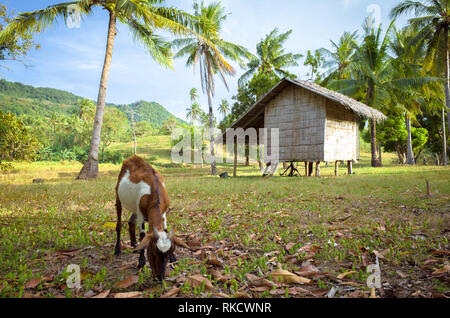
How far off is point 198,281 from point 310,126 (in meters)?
14.5

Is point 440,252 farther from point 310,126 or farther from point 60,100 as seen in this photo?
point 60,100

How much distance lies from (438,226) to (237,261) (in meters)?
3.82

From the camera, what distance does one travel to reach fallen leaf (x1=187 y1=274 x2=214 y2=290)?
116 inches

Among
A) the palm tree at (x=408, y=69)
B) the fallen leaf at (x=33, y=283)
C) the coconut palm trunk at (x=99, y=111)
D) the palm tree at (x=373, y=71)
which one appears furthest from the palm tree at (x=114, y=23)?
the palm tree at (x=408, y=69)

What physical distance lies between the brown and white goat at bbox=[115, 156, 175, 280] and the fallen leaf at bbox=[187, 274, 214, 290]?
33 cm

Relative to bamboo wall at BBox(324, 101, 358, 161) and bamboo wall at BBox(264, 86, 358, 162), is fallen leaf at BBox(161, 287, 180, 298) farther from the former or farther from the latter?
bamboo wall at BBox(324, 101, 358, 161)

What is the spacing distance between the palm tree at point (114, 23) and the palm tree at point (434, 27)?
18379 mm

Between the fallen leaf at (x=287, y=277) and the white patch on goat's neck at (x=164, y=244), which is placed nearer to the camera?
the white patch on goat's neck at (x=164, y=244)

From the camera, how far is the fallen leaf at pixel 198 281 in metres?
2.94

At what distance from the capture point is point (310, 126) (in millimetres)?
16031

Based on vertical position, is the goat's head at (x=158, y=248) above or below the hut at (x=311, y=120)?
below

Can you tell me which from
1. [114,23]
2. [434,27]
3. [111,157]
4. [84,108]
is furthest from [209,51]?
[84,108]

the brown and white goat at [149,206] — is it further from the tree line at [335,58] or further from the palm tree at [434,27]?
the palm tree at [434,27]

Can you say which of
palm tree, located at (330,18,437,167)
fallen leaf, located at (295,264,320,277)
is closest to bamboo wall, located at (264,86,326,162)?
palm tree, located at (330,18,437,167)
